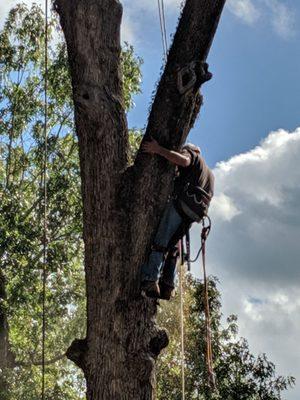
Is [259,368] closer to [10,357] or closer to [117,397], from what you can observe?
[10,357]

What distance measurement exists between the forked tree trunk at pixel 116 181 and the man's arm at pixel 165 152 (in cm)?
6

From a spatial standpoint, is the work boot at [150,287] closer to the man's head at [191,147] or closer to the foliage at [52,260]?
the man's head at [191,147]

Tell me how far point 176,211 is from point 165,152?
1.24 feet

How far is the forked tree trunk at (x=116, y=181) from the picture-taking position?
4.21 meters

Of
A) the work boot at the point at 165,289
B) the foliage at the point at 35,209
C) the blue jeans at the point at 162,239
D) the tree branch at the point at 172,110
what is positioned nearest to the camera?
the blue jeans at the point at 162,239

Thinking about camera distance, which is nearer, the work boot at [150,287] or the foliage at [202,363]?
the work boot at [150,287]

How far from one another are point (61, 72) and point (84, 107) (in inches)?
399

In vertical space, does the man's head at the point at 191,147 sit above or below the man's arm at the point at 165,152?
above

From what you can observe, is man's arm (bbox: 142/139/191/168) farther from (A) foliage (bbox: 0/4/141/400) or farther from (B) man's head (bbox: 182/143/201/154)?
(A) foliage (bbox: 0/4/141/400)

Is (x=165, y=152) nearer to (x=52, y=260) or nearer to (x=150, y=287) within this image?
(x=150, y=287)

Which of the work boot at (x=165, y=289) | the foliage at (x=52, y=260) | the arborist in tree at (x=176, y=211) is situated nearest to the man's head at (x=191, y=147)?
the arborist in tree at (x=176, y=211)

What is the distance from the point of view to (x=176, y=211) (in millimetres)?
4578

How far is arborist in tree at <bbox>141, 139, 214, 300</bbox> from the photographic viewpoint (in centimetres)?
438

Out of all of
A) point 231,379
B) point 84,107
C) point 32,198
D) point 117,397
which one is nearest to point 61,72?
point 32,198
